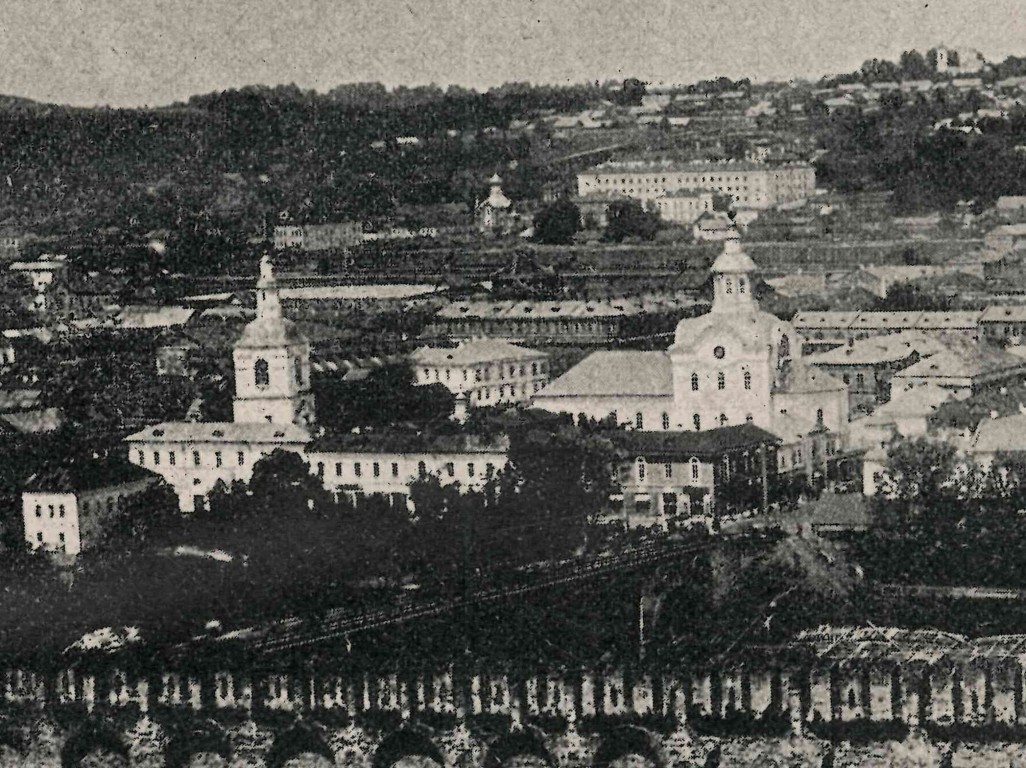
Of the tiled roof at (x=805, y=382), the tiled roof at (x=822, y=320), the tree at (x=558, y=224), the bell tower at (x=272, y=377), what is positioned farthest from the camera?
the tree at (x=558, y=224)

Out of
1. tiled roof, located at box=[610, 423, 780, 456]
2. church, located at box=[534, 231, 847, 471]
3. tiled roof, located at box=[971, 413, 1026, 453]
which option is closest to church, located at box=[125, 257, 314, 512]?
church, located at box=[534, 231, 847, 471]

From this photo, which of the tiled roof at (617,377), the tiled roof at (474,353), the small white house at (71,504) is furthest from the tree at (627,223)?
the small white house at (71,504)

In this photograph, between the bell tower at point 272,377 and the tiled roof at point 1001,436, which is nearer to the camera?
the tiled roof at point 1001,436

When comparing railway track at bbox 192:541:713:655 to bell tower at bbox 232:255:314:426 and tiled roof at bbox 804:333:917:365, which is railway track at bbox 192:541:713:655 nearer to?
bell tower at bbox 232:255:314:426

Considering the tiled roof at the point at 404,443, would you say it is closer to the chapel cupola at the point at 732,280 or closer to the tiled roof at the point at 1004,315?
the chapel cupola at the point at 732,280

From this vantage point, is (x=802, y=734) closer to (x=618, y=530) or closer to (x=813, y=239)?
(x=618, y=530)

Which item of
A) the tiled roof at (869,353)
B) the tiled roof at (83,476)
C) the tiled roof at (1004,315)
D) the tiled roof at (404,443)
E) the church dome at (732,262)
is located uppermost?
the church dome at (732,262)

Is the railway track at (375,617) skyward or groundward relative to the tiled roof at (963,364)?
groundward

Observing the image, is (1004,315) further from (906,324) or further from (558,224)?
(558,224)
